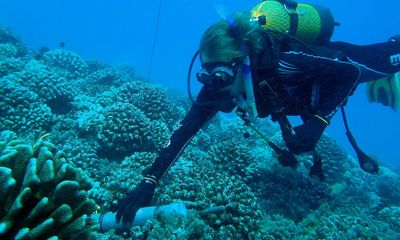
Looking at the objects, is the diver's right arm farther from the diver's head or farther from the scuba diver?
the diver's head

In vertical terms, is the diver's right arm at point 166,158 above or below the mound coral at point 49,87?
below

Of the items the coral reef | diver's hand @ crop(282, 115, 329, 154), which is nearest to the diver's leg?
diver's hand @ crop(282, 115, 329, 154)

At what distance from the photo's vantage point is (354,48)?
17.8 ft

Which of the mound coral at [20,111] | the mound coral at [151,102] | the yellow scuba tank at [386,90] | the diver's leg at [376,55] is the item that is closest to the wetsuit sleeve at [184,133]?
the diver's leg at [376,55]

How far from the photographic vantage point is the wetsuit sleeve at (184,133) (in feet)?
14.2

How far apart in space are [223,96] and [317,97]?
1.34 metres

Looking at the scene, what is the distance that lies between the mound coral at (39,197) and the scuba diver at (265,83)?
39.9 inches

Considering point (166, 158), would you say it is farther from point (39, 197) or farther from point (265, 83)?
point (39, 197)

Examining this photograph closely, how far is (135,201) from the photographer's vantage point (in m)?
3.71

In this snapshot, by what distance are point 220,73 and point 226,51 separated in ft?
0.92

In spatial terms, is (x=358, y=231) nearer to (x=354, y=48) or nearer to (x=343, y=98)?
(x=343, y=98)

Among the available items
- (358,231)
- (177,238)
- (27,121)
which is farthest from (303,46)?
(27,121)

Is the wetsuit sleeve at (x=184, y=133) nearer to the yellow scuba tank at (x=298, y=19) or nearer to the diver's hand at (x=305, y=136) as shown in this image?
the diver's hand at (x=305, y=136)

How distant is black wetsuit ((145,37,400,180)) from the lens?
4.24 meters
